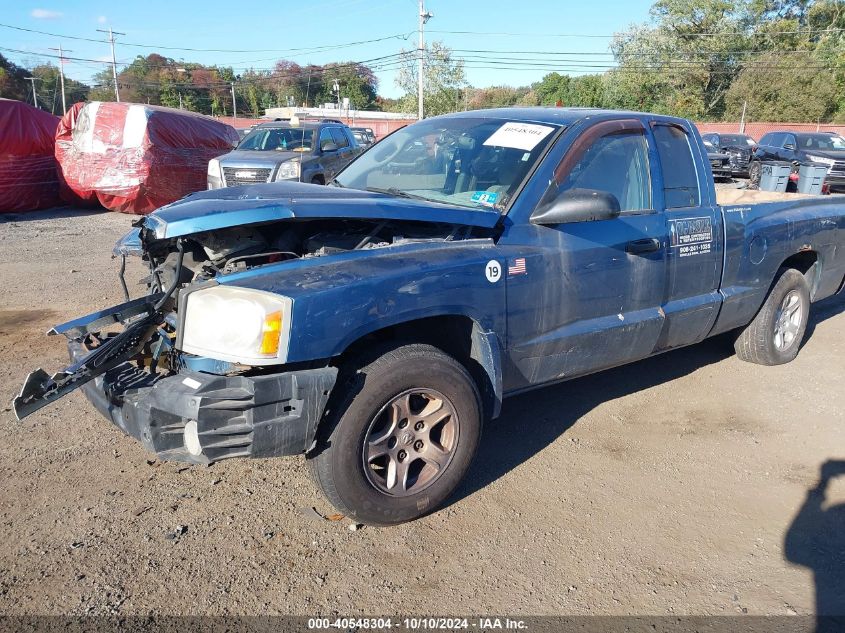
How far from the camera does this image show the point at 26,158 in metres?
13.6

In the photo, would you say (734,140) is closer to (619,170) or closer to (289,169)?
(289,169)

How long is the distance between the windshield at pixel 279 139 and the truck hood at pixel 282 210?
34.1 feet

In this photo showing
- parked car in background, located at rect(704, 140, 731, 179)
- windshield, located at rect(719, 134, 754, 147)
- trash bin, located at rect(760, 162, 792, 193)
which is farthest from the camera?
windshield, located at rect(719, 134, 754, 147)

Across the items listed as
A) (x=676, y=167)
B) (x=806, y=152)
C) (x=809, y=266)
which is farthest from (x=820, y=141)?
(x=676, y=167)

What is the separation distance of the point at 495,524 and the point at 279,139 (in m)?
11.8

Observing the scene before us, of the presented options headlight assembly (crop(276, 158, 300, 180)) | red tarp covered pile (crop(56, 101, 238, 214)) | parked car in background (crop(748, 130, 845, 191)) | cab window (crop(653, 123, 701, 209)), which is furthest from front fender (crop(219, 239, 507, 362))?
parked car in background (crop(748, 130, 845, 191))

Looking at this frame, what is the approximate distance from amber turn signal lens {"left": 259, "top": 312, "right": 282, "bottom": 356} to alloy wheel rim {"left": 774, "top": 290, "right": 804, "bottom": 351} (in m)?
4.32

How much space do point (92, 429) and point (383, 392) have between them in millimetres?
2173

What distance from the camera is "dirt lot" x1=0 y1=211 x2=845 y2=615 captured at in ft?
8.90

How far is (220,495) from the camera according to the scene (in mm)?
3398

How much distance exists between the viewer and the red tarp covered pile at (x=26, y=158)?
13305 millimetres

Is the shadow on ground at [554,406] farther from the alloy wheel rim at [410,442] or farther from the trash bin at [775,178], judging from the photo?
the trash bin at [775,178]

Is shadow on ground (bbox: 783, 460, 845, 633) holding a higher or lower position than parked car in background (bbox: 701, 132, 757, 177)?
lower

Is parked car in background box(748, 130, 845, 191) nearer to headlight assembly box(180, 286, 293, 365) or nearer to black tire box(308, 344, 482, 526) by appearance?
black tire box(308, 344, 482, 526)
